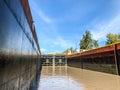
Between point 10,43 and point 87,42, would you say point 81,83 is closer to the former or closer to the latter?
point 10,43

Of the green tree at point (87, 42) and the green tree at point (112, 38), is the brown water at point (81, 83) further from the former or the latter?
the green tree at point (87, 42)

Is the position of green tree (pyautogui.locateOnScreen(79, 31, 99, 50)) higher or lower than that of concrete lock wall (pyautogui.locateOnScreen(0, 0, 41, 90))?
higher

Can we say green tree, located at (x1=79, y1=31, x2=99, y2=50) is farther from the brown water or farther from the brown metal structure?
the brown water

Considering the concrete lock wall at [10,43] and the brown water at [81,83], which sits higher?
the concrete lock wall at [10,43]

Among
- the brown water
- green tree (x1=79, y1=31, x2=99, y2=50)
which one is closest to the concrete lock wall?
the brown water

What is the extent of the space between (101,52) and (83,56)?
30.9 feet

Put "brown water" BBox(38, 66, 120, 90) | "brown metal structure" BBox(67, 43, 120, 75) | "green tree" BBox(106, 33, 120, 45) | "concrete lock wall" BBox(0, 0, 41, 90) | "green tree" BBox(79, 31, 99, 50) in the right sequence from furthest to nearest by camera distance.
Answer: "green tree" BBox(79, 31, 99, 50) → "green tree" BBox(106, 33, 120, 45) → "brown metal structure" BBox(67, 43, 120, 75) → "brown water" BBox(38, 66, 120, 90) → "concrete lock wall" BBox(0, 0, 41, 90)

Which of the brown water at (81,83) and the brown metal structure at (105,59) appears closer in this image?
the brown water at (81,83)

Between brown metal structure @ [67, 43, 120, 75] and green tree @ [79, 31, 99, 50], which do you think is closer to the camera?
brown metal structure @ [67, 43, 120, 75]

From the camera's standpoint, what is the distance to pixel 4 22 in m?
2.51

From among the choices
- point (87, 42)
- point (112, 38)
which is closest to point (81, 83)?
point (112, 38)

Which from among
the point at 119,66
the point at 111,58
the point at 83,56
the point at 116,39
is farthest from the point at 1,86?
the point at 116,39

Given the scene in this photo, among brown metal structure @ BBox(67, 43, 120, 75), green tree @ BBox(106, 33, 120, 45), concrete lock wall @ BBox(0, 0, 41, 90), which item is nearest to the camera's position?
concrete lock wall @ BBox(0, 0, 41, 90)

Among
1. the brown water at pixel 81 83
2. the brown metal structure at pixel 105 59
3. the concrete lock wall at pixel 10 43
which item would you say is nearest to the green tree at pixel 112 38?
the brown metal structure at pixel 105 59
